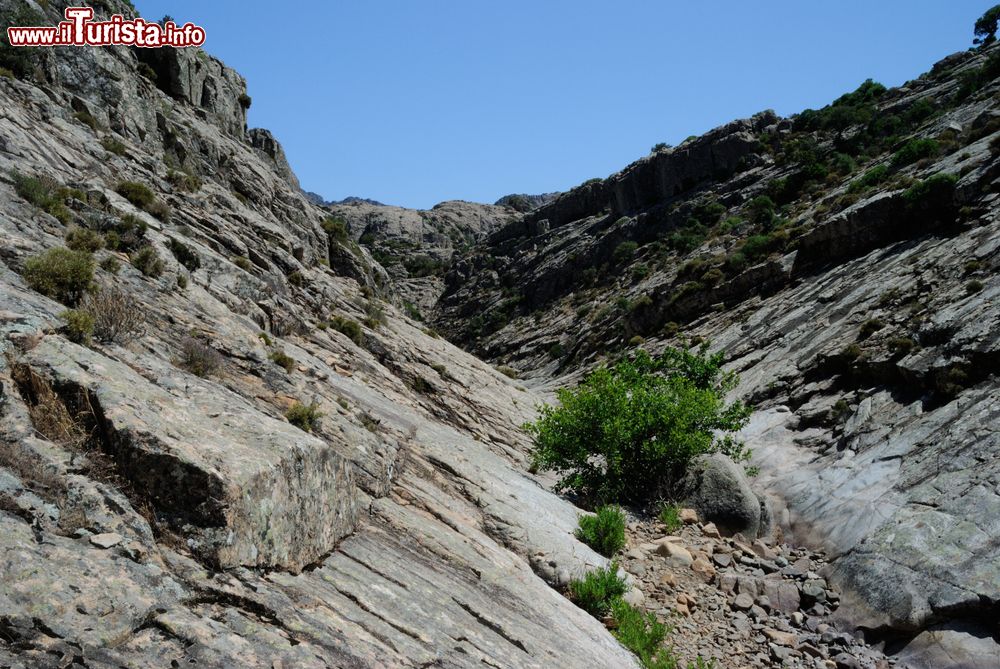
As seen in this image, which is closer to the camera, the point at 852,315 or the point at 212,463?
the point at 212,463

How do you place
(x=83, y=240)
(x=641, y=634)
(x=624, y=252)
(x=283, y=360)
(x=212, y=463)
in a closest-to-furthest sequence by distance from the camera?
1. (x=212, y=463)
2. (x=641, y=634)
3. (x=83, y=240)
4. (x=283, y=360)
5. (x=624, y=252)

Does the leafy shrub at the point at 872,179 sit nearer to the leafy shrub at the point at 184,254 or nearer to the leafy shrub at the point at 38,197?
the leafy shrub at the point at 184,254

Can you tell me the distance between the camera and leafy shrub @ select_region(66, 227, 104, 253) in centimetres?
1184

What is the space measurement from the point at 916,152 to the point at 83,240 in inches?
2134

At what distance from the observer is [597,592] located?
35.7ft

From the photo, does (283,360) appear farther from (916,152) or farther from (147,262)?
(916,152)

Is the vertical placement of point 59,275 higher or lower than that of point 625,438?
higher

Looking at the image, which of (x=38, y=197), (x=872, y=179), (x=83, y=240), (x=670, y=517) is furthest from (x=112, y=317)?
(x=872, y=179)

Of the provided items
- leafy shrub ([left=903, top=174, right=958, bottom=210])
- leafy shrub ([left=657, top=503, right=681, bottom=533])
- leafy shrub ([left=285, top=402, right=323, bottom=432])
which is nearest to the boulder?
leafy shrub ([left=657, top=503, right=681, bottom=533])

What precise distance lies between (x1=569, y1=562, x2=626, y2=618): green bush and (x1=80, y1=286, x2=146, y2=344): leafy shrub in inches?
356

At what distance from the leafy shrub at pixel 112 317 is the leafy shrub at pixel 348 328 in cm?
1492

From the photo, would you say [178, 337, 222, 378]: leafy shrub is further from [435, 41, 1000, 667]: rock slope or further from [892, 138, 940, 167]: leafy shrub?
[892, 138, 940, 167]: leafy shrub

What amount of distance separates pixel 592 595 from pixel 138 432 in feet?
27.9

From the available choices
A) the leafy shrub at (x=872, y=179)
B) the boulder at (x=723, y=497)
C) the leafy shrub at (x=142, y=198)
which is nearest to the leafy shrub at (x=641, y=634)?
the boulder at (x=723, y=497)
